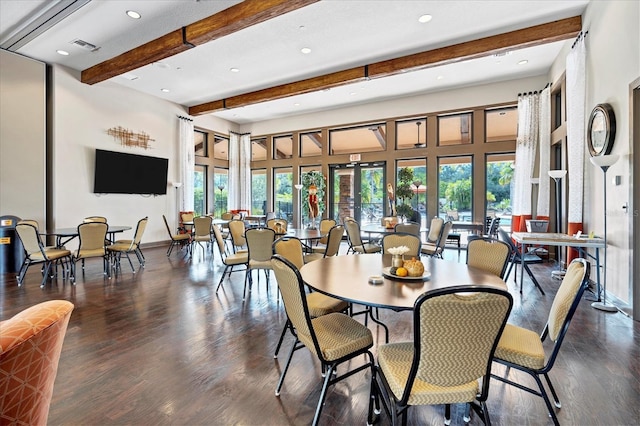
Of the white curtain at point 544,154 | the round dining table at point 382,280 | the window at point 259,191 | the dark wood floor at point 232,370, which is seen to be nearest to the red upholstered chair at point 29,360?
the dark wood floor at point 232,370

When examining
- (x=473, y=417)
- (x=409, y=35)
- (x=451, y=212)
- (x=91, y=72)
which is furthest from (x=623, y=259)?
(x=91, y=72)

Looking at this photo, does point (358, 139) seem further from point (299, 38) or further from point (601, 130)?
point (601, 130)

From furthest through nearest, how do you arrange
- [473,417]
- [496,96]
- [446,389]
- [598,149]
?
[496,96] < [598,149] < [473,417] < [446,389]

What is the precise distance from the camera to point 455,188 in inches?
339

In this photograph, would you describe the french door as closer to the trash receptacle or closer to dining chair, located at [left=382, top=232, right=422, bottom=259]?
dining chair, located at [left=382, top=232, right=422, bottom=259]

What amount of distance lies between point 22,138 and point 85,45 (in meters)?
2.28

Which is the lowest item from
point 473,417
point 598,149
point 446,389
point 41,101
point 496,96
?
point 473,417

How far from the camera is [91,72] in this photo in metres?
6.65

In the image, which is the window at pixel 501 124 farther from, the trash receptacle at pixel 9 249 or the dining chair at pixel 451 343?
the trash receptacle at pixel 9 249

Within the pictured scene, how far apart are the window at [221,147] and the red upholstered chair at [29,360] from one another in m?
10.2

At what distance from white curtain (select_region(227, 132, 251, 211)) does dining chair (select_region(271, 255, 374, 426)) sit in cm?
973

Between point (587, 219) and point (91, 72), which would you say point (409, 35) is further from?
point (91, 72)

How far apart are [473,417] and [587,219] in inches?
174

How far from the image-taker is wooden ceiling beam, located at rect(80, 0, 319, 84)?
4.10 meters
